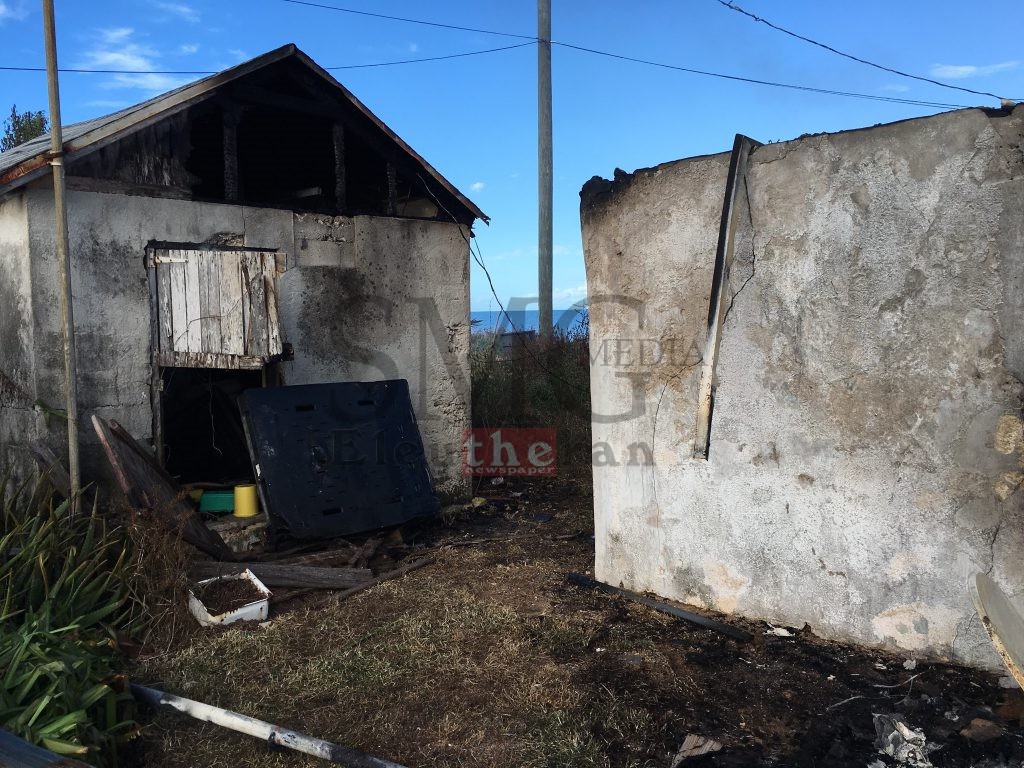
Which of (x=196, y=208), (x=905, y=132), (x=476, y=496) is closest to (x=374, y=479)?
(x=476, y=496)

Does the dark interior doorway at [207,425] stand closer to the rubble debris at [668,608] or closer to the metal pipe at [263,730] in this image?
the rubble debris at [668,608]

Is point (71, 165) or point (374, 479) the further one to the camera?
point (374, 479)

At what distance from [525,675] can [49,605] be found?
254 cm

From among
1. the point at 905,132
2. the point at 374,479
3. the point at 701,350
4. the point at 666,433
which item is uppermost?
the point at 905,132

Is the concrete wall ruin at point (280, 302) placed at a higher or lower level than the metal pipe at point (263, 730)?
higher

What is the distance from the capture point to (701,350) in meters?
4.74

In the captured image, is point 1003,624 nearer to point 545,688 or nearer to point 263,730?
point 545,688

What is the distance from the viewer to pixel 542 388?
11742 mm

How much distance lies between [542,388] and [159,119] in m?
6.86

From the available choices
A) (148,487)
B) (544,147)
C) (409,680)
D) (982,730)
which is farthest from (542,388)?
(982,730)

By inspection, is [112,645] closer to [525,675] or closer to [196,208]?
[525,675]

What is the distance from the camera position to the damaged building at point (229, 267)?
231 inches

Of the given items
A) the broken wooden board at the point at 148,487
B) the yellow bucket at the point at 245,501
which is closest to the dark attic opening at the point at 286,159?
the broken wooden board at the point at 148,487

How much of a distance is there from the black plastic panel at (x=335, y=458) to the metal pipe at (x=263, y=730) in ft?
7.99
